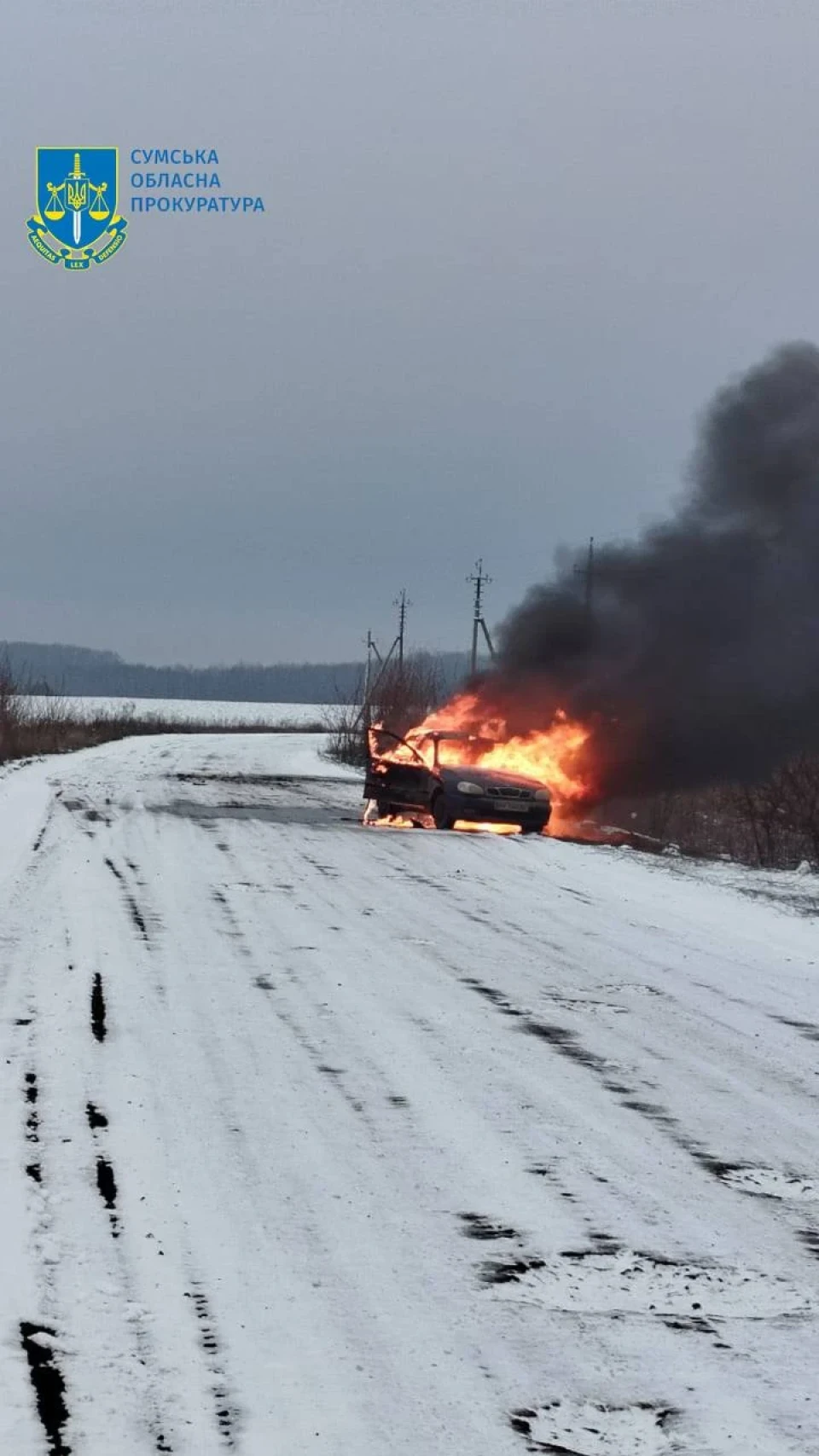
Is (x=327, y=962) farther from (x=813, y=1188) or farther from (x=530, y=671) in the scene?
(x=530, y=671)

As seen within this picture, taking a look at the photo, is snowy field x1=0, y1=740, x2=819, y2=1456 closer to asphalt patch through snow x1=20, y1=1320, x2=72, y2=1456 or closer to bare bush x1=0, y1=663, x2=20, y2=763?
asphalt patch through snow x1=20, y1=1320, x2=72, y2=1456

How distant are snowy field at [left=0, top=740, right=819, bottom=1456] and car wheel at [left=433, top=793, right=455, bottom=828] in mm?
9223

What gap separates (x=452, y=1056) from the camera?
7.39m

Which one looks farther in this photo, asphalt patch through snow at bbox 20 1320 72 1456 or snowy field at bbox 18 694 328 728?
snowy field at bbox 18 694 328 728

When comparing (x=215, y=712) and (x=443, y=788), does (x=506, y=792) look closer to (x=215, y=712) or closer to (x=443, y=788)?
(x=443, y=788)

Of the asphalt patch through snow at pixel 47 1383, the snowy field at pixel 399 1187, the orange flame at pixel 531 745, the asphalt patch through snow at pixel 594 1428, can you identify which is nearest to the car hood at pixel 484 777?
the orange flame at pixel 531 745

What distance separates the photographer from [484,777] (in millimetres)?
21375

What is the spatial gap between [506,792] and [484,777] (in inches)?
15.2

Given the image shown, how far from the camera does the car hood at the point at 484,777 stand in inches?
836

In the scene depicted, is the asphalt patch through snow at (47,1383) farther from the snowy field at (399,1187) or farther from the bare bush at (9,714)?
the bare bush at (9,714)

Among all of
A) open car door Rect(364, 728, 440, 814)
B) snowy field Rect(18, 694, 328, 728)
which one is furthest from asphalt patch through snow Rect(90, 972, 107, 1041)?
snowy field Rect(18, 694, 328, 728)

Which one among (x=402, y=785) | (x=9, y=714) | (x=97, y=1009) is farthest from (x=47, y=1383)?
(x=9, y=714)

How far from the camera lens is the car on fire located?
69.2ft

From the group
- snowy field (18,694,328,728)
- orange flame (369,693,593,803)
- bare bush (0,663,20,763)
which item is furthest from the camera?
snowy field (18,694,328,728)
